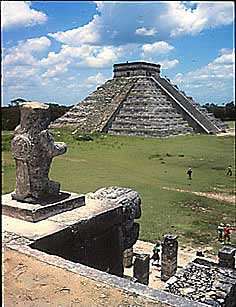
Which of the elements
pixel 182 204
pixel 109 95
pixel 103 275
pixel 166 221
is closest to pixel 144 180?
pixel 182 204

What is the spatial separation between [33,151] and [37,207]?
763 mm

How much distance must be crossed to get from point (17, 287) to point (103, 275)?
33.0 inches

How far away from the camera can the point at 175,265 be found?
7.60m

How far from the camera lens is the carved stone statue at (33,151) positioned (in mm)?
5527

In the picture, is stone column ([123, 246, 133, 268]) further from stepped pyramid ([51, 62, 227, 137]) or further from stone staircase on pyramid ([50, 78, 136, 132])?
stone staircase on pyramid ([50, 78, 136, 132])

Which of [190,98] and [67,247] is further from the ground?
[190,98]

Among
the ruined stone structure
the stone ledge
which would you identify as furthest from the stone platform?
the ruined stone structure

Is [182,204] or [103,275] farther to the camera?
[182,204]

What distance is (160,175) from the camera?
55.9 ft

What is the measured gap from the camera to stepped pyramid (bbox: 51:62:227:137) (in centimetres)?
3472

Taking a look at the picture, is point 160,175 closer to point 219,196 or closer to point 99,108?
point 219,196

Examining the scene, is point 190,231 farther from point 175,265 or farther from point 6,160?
point 6,160

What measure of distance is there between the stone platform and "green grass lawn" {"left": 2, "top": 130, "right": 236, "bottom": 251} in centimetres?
390

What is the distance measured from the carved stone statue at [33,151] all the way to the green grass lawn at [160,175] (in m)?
4.34
